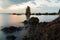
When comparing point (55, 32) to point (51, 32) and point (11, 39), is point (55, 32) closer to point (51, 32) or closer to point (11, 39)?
point (51, 32)

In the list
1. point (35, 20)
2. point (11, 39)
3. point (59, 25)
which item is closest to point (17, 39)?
point (11, 39)

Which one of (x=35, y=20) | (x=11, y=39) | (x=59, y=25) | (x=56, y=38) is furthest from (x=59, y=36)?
(x=35, y=20)

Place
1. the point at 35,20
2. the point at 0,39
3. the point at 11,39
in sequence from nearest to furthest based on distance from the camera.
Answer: the point at 11,39, the point at 0,39, the point at 35,20

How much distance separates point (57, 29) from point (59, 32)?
65 centimetres

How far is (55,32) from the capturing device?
70.1 feet

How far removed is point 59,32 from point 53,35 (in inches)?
28.8

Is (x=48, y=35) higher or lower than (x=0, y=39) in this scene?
higher

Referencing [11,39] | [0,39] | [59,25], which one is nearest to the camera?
[59,25]

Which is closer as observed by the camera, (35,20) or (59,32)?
(59,32)

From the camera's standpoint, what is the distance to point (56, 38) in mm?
21125

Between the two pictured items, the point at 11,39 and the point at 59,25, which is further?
the point at 11,39

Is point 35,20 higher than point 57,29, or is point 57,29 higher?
point 57,29

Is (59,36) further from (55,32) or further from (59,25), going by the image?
(59,25)

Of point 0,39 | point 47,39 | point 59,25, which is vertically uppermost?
point 59,25
